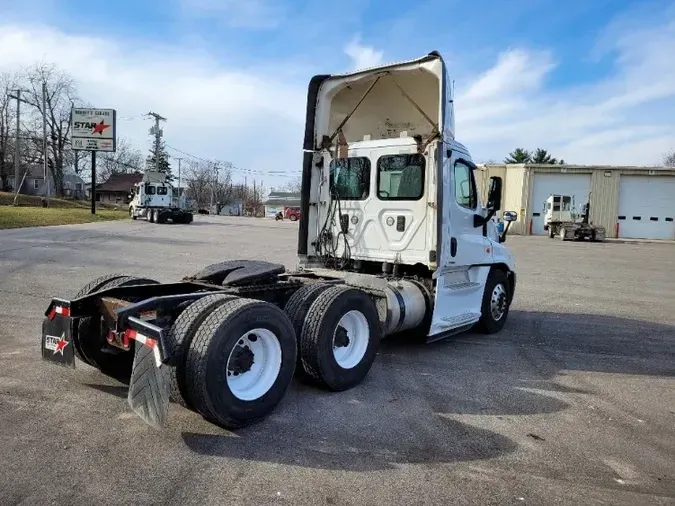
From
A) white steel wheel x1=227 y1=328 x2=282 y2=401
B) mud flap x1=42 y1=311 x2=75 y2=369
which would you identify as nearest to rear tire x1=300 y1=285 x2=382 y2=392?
white steel wheel x1=227 y1=328 x2=282 y2=401

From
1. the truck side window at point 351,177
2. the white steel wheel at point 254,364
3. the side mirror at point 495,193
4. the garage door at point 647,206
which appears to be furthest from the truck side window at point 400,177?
the garage door at point 647,206

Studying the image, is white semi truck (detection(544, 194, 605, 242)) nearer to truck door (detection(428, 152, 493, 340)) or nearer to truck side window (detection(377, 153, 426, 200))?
truck door (detection(428, 152, 493, 340))

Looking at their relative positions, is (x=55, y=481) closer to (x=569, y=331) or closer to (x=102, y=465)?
(x=102, y=465)

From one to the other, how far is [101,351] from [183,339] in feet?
4.29

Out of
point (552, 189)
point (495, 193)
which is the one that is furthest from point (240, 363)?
point (552, 189)

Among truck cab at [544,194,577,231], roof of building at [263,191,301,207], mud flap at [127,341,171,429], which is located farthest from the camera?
roof of building at [263,191,301,207]

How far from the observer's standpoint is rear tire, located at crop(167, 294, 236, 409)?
384 cm

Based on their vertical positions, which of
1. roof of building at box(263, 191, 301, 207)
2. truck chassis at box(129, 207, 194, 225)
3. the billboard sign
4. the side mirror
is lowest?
truck chassis at box(129, 207, 194, 225)

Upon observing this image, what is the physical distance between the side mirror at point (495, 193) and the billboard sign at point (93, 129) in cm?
4233

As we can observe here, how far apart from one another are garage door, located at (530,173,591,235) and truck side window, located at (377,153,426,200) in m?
37.1

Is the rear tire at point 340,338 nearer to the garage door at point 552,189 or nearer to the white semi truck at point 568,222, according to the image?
the white semi truck at point 568,222

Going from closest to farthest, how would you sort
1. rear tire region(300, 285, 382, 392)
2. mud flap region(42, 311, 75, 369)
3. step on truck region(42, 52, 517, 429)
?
step on truck region(42, 52, 517, 429), mud flap region(42, 311, 75, 369), rear tire region(300, 285, 382, 392)

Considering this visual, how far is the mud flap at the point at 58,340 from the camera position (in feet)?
14.4

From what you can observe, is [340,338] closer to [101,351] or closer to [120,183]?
[101,351]
